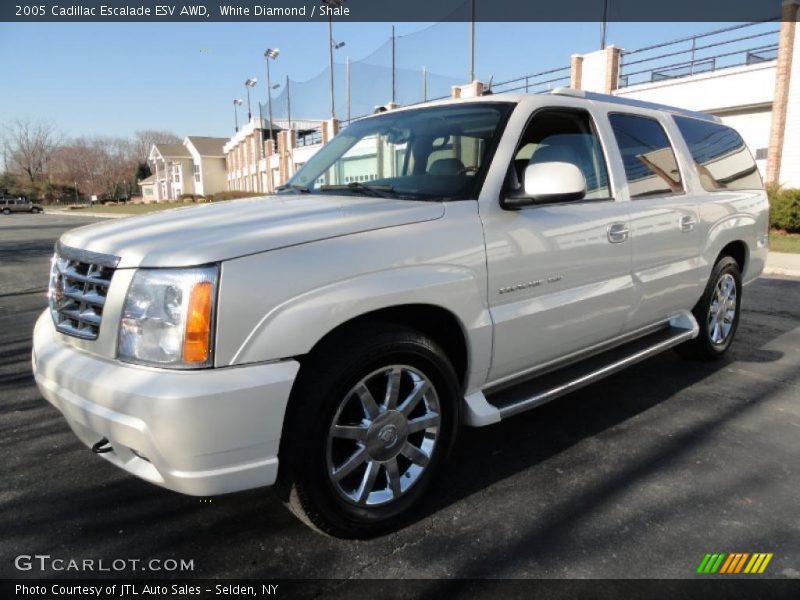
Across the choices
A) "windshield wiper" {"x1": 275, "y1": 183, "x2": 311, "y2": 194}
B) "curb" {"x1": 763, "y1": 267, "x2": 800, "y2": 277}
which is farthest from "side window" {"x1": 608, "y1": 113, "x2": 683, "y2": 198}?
"curb" {"x1": 763, "y1": 267, "x2": 800, "y2": 277}

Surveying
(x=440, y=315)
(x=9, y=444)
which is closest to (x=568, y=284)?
(x=440, y=315)

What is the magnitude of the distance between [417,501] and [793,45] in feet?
64.1

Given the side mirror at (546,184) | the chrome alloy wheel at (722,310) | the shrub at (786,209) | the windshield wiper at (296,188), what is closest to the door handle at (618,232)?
the side mirror at (546,184)

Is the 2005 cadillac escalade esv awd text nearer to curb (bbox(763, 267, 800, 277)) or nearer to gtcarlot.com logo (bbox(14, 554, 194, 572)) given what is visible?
gtcarlot.com logo (bbox(14, 554, 194, 572))

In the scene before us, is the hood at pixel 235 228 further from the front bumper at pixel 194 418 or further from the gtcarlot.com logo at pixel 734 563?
the gtcarlot.com logo at pixel 734 563

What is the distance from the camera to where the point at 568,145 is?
3.36 meters

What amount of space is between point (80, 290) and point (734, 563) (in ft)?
9.41

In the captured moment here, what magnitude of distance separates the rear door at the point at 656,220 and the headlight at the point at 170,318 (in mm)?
2616

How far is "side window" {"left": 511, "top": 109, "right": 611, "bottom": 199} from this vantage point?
3.15m

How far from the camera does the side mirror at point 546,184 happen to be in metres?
2.71

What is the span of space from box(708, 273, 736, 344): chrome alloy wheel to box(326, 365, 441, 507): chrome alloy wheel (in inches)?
122

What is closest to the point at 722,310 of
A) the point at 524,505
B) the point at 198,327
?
the point at 524,505

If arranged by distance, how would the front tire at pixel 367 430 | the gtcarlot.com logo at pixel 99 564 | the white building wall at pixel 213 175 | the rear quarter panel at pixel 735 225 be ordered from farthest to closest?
the white building wall at pixel 213 175 → the rear quarter panel at pixel 735 225 → the gtcarlot.com logo at pixel 99 564 → the front tire at pixel 367 430

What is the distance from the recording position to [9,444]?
3.37 meters
